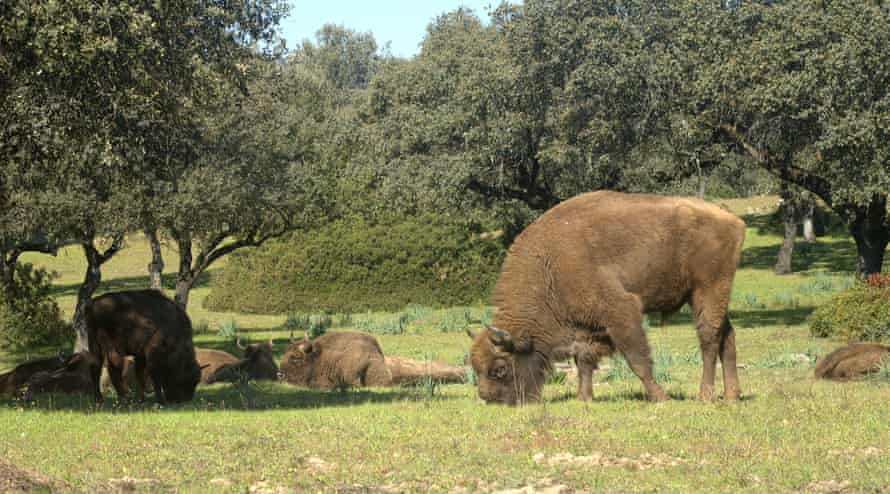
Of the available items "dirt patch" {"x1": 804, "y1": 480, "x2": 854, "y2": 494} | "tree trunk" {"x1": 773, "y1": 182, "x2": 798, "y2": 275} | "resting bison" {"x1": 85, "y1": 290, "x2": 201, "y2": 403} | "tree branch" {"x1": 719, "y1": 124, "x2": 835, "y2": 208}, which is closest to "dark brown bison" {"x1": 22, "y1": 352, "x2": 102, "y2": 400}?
"resting bison" {"x1": 85, "y1": 290, "x2": 201, "y2": 403}

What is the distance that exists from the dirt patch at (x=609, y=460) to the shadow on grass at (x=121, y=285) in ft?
131

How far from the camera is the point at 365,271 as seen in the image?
43.6 meters

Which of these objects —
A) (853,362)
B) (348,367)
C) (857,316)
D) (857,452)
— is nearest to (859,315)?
(857,316)

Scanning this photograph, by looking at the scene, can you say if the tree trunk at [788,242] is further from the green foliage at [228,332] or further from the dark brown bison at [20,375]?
the dark brown bison at [20,375]

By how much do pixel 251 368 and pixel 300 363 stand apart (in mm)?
1130

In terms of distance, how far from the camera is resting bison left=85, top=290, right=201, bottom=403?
1521cm

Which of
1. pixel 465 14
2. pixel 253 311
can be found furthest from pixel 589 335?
pixel 465 14

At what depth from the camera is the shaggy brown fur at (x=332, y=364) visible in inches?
778

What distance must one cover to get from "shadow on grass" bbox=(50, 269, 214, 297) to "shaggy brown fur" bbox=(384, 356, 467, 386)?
97.0 ft

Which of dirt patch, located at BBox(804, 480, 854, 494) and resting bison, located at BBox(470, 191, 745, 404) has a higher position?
resting bison, located at BBox(470, 191, 745, 404)

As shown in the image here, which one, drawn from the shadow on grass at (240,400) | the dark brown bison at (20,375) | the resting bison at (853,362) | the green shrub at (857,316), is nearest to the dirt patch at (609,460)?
the shadow on grass at (240,400)

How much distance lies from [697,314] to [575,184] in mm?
19163

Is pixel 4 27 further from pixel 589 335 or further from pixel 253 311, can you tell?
pixel 253 311

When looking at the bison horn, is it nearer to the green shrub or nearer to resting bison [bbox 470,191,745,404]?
resting bison [bbox 470,191,745,404]
